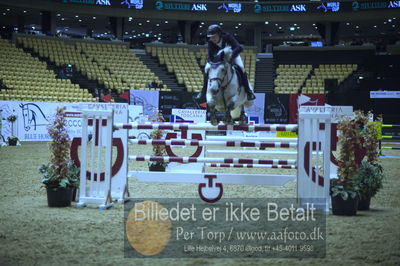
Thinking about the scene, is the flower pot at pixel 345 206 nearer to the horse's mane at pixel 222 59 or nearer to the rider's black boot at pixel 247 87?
the rider's black boot at pixel 247 87

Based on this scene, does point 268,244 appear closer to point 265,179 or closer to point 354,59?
point 265,179

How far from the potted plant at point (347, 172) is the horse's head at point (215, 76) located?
61.6 inches

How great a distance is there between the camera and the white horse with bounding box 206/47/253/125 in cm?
575

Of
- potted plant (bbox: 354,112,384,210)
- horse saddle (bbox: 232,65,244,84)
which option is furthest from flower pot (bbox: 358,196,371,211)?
horse saddle (bbox: 232,65,244,84)

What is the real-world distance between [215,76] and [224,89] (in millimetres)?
345

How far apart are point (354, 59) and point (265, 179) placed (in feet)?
88.2

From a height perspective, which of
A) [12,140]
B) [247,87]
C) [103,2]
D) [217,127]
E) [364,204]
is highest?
[103,2]

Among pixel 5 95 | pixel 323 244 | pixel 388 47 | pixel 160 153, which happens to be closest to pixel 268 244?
pixel 323 244

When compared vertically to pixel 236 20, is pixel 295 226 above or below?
below

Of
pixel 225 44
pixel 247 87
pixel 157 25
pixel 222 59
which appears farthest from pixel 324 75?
pixel 222 59

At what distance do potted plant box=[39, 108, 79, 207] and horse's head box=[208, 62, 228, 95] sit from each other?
1.95 metres

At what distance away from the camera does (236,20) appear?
105ft

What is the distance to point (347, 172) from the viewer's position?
5.55 meters

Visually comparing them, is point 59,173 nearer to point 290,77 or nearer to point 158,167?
point 158,167
